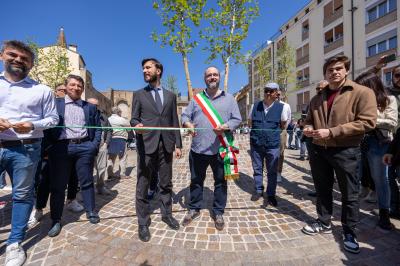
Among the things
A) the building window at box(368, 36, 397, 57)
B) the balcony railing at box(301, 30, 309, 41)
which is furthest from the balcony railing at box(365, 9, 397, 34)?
the balcony railing at box(301, 30, 309, 41)

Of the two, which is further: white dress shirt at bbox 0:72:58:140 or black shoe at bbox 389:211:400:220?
black shoe at bbox 389:211:400:220

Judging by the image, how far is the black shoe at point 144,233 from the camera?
9.16 ft

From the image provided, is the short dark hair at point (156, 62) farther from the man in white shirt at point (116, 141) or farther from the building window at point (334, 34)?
the building window at point (334, 34)

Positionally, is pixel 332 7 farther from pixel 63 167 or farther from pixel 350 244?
pixel 63 167

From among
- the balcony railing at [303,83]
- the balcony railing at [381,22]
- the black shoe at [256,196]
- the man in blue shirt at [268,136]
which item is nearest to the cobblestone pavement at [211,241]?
the black shoe at [256,196]

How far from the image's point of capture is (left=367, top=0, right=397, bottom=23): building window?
18775mm

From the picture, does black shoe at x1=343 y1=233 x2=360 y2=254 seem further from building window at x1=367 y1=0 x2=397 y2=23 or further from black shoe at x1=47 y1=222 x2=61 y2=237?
building window at x1=367 y1=0 x2=397 y2=23

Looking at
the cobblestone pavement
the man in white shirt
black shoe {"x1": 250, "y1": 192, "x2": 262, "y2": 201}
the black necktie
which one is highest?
the black necktie

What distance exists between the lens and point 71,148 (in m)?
3.17

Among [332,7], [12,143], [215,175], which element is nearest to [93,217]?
[12,143]

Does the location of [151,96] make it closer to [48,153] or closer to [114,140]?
[48,153]

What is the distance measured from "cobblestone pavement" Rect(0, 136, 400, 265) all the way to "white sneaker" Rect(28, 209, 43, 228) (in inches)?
4.2

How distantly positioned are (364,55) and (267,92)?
23.7m

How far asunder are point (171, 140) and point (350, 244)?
2.44m
